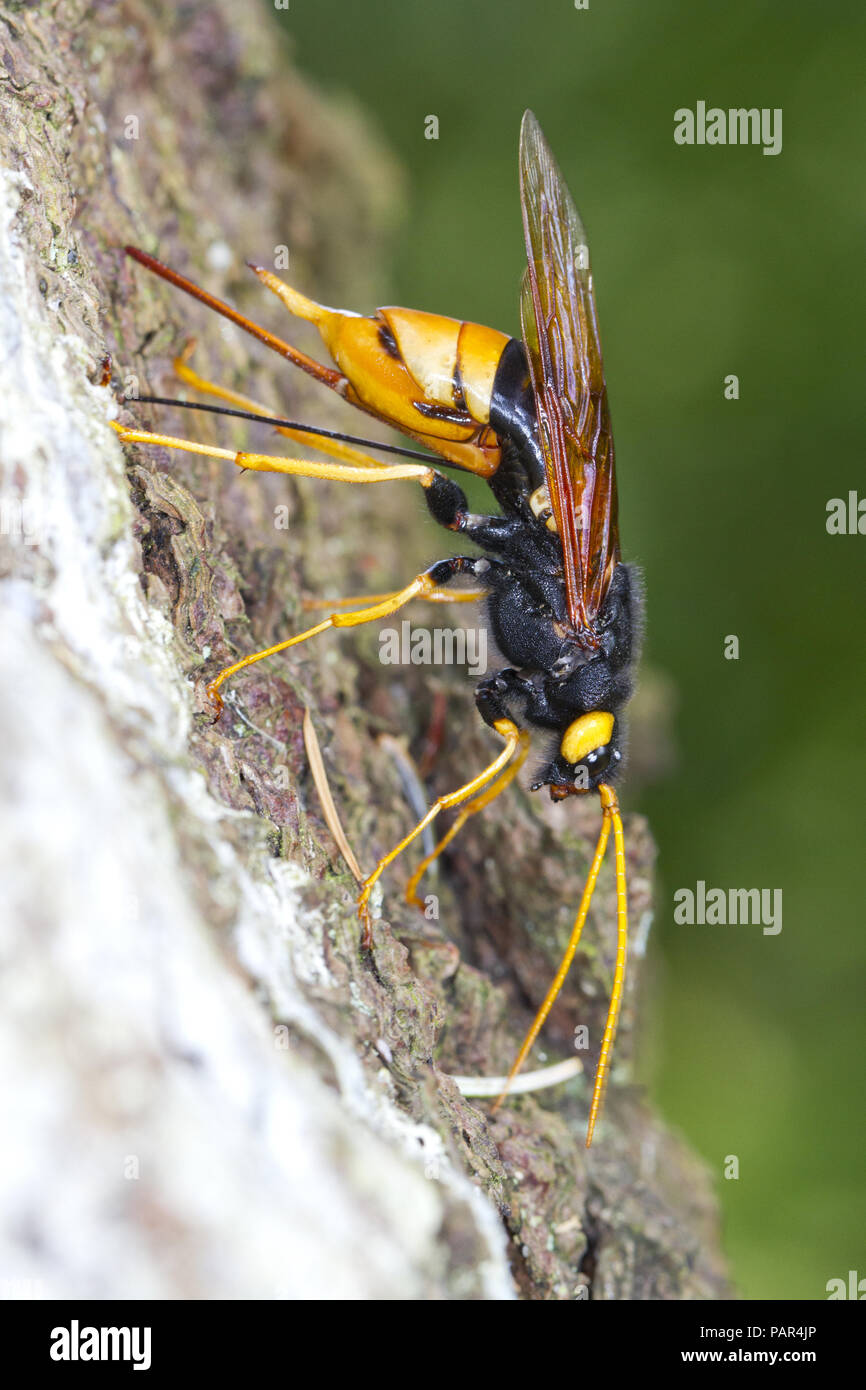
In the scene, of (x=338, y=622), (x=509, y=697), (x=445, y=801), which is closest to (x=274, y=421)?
(x=338, y=622)

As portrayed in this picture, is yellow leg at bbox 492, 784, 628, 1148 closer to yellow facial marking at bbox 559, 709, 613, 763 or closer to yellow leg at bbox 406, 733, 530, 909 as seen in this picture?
yellow facial marking at bbox 559, 709, 613, 763

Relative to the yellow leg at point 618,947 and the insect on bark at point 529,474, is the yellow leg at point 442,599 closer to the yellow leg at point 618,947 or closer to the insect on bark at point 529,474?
the insect on bark at point 529,474

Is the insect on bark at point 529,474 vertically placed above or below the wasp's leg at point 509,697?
above

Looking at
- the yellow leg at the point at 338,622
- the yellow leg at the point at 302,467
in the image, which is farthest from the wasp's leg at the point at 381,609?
the yellow leg at the point at 302,467

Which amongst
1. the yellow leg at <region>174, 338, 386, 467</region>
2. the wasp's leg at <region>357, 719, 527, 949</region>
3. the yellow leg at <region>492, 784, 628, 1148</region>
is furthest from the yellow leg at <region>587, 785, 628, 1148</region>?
the yellow leg at <region>174, 338, 386, 467</region>

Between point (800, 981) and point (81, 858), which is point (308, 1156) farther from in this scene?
point (800, 981)

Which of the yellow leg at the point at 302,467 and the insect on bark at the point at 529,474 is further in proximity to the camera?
the insect on bark at the point at 529,474

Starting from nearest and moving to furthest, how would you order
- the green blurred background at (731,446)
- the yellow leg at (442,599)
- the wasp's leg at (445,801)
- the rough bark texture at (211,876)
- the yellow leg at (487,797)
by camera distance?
the rough bark texture at (211,876) → the wasp's leg at (445,801) → the yellow leg at (487,797) → the yellow leg at (442,599) → the green blurred background at (731,446)

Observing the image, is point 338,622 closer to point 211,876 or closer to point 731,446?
point 211,876
